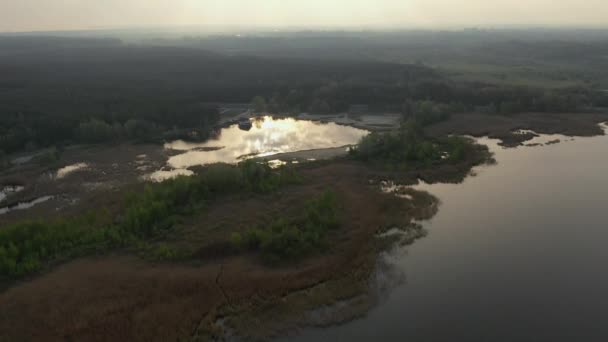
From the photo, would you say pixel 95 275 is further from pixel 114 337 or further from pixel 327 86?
pixel 327 86

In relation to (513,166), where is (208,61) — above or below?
above

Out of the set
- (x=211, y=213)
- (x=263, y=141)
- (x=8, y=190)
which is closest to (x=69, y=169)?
(x=8, y=190)

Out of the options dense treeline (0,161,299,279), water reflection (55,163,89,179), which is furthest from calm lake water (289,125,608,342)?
water reflection (55,163,89,179)

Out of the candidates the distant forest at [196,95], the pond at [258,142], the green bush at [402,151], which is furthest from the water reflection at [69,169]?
the green bush at [402,151]

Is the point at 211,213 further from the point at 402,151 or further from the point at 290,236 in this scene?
the point at 402,151

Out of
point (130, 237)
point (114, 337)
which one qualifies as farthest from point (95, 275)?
point (114, 337)

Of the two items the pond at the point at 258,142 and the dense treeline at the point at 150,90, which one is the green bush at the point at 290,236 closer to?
the pond at the point at 258,142

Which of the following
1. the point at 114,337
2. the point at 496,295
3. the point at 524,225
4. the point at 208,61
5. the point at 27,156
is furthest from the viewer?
the point at 208,61
